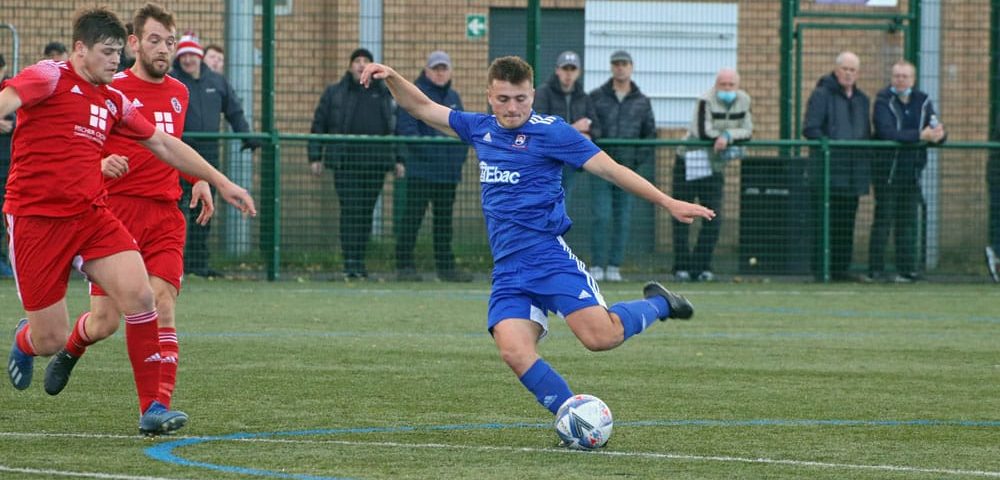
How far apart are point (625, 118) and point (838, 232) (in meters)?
2.64

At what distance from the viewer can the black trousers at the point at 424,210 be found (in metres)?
17.4

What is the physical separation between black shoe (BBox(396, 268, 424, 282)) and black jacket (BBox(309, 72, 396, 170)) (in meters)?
1.11

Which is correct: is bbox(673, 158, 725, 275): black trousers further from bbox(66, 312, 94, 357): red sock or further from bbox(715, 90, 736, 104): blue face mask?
bbox(66, 312, 94, 357): red sock

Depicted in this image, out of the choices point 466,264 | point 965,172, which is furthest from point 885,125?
point 466,264

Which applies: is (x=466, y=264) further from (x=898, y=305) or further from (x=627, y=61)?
(x=898, y=305)

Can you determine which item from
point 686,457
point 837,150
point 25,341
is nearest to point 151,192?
point 25,341

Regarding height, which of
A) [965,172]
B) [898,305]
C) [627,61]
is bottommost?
[898,305]

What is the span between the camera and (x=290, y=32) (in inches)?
706

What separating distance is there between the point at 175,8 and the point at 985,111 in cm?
921

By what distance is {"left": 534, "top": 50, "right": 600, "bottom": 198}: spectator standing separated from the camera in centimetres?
1731

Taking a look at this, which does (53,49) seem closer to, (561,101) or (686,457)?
(561,101)

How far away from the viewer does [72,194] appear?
292 inches

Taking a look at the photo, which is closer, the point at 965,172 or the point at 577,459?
the point at 577,459

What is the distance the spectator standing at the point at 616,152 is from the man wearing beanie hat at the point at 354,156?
7.04 ft
